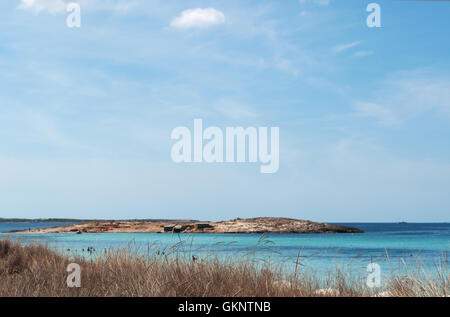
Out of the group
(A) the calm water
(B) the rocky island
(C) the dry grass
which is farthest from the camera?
(B) the rocky island

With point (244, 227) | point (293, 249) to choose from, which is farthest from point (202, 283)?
point (244, 227)

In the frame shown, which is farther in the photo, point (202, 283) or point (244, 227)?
point (244, 227)

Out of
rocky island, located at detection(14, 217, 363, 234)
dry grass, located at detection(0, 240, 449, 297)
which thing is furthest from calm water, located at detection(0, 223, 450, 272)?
rocky island, located at detection(14, 217, 363, 234)

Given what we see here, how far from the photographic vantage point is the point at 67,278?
7391 mm

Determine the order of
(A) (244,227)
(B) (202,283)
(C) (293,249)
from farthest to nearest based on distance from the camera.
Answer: (A) (244,227), (C) (293,249), (B) (202,283)

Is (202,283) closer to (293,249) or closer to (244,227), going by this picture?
(293,249)

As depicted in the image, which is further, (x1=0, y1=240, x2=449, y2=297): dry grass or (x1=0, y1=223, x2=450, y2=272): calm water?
(x1=0, y1=223, x2=450, y2=272): calm water

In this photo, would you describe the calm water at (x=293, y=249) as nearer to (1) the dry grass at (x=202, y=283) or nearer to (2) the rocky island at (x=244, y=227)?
(1) the dry grass at (x=202, y=283)

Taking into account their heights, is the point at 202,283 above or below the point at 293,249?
above

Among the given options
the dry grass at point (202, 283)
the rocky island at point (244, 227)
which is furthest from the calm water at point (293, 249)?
the rocky island at point (244, 227)

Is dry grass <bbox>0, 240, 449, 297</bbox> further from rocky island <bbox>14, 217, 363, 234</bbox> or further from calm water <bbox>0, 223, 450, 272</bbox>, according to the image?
rocky island <bbox>14, 217, 363, 234</bbox>

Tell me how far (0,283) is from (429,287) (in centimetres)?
634
